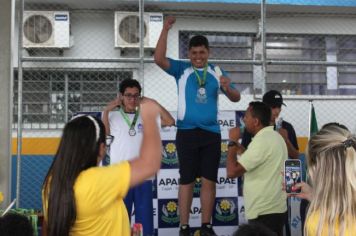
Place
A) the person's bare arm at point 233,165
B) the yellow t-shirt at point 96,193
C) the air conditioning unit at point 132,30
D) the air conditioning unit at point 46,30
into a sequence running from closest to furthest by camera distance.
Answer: the yellow t-shirt at point 96,193, the person's bare arm at point 233,165, the air conditioning unit at point 46,30, the air conditioning unit at point 132,30

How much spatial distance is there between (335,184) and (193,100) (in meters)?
2.39

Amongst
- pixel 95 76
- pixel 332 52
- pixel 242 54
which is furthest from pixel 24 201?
pixel 332 52

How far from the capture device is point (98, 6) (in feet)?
26.6

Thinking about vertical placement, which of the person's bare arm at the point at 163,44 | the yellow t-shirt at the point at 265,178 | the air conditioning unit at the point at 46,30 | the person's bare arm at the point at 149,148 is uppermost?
the air conditioning unit at the point at 46,30

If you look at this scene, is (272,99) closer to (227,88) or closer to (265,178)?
(227,88)

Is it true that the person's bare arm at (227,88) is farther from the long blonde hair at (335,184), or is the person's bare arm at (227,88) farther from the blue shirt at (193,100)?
the long blonde hair at (335,184)

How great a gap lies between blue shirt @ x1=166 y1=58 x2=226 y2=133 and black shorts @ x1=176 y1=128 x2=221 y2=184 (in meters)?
0.06

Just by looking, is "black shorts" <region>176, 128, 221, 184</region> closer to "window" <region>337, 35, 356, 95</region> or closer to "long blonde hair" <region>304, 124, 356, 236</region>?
"long blonde hair" <region>304, 124, 356, 236</region>

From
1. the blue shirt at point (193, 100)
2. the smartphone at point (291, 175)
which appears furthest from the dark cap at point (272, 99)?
the smartphone at point (291, 175)

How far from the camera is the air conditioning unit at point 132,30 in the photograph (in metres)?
7.89

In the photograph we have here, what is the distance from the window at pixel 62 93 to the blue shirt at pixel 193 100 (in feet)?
12.0

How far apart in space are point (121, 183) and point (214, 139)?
2.25 meters

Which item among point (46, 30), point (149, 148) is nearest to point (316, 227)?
point (149, 148)

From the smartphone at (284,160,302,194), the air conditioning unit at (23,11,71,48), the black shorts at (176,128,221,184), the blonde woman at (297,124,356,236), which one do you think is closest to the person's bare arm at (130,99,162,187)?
the blonde woman at (297,124,356,236)
